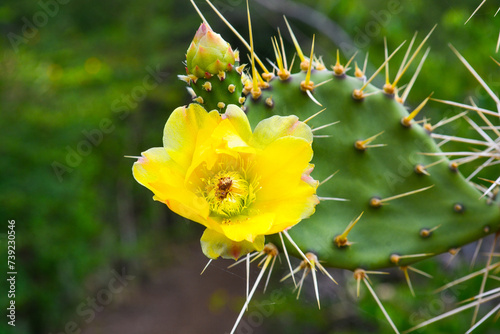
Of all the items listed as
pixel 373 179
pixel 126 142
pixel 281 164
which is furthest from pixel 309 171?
pixel 126 142

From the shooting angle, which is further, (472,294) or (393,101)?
(472,294)

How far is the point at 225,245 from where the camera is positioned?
1.82 ft

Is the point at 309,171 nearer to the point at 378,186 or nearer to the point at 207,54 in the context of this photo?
the point at 207,54

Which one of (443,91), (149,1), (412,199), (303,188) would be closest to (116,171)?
(149,1)

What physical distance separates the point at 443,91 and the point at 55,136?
2447 mm

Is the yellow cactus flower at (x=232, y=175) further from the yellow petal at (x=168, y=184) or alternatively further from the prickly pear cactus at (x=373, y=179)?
the prickly pear cactus at (x=373, y=179)

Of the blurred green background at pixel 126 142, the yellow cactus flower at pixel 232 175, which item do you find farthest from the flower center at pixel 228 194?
the blurred green background at pixel 126 142

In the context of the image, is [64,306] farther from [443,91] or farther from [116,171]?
[443,91]

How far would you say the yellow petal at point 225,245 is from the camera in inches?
21.7

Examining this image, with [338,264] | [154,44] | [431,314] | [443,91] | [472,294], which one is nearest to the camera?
[338,264]

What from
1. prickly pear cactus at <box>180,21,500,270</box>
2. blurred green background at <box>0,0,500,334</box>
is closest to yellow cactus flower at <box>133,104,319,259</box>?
prickly pear cactus at <box>180,21,500,270</box>

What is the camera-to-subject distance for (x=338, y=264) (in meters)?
0.88

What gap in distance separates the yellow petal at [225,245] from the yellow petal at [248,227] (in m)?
0.01

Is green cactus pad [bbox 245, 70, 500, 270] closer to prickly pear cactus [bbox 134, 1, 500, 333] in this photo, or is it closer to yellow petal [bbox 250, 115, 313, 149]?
prickly pear cactus [bbox 134, 1, 500, 333]
